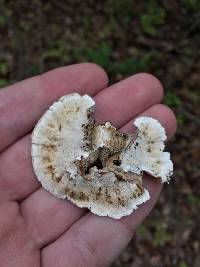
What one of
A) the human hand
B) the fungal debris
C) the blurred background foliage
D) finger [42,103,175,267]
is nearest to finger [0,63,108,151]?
the human hand

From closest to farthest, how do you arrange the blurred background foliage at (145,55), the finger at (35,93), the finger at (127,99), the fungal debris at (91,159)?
1. the fungal debris at (91,159)
2. the finger at (35,93)
3. the finger at (127,99)
4. the blurred background foliage at (145,55)

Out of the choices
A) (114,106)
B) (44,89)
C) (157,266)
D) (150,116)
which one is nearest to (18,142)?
(44,89)

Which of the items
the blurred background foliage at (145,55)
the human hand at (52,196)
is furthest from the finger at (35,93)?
the blurred background foliage at (145,55)

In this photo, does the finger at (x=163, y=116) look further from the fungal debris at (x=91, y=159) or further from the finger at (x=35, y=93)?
the finger at (x=35, y=93)

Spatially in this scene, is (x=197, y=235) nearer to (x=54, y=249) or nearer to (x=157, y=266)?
(x=157, y=266)

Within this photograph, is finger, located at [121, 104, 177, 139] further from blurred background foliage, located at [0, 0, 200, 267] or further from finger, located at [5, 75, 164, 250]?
blurred background foliage, located at [0, 0, 200, 267]

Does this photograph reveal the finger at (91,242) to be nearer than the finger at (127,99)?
Yes

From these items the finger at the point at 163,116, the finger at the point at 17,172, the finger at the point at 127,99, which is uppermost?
the finger at the point at 127,99

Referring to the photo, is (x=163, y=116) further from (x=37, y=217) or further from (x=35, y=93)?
(x=37, y=217)
